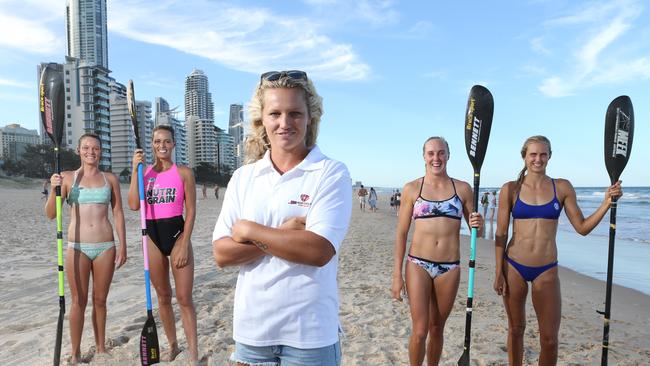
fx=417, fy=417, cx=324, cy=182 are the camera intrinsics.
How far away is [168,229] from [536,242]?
3.32 metres

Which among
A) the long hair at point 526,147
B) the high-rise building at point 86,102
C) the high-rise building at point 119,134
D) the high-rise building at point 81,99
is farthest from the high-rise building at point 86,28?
the long hair at point 526,147

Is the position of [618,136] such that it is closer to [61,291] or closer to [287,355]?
[287,355]

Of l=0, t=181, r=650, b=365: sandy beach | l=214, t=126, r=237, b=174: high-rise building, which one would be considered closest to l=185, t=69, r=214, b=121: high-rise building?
l=214, t=126, r=237, b=174: high-rise building

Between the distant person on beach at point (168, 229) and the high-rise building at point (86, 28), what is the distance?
17388cm

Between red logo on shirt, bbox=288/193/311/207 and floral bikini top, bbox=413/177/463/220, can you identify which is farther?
floral bikini top, bbox=413/177/463/220

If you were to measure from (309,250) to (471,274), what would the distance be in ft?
9.28

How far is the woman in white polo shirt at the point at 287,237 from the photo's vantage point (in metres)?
1.73

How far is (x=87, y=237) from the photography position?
4.01 m

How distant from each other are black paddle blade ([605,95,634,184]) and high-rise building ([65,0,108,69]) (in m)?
176

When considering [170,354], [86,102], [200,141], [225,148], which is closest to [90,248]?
[170,354]

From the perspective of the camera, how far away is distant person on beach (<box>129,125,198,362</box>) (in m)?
3.96

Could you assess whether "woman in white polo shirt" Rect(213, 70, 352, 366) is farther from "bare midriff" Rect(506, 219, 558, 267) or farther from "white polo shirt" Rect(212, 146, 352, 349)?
"bare midriff" Rect(506, 219, 558, 267)

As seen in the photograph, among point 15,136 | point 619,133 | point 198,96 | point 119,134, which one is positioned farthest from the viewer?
point 198,96

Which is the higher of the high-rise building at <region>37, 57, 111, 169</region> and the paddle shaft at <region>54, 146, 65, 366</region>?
the high-rise building at <region>37, 57, 111, 169</region>
